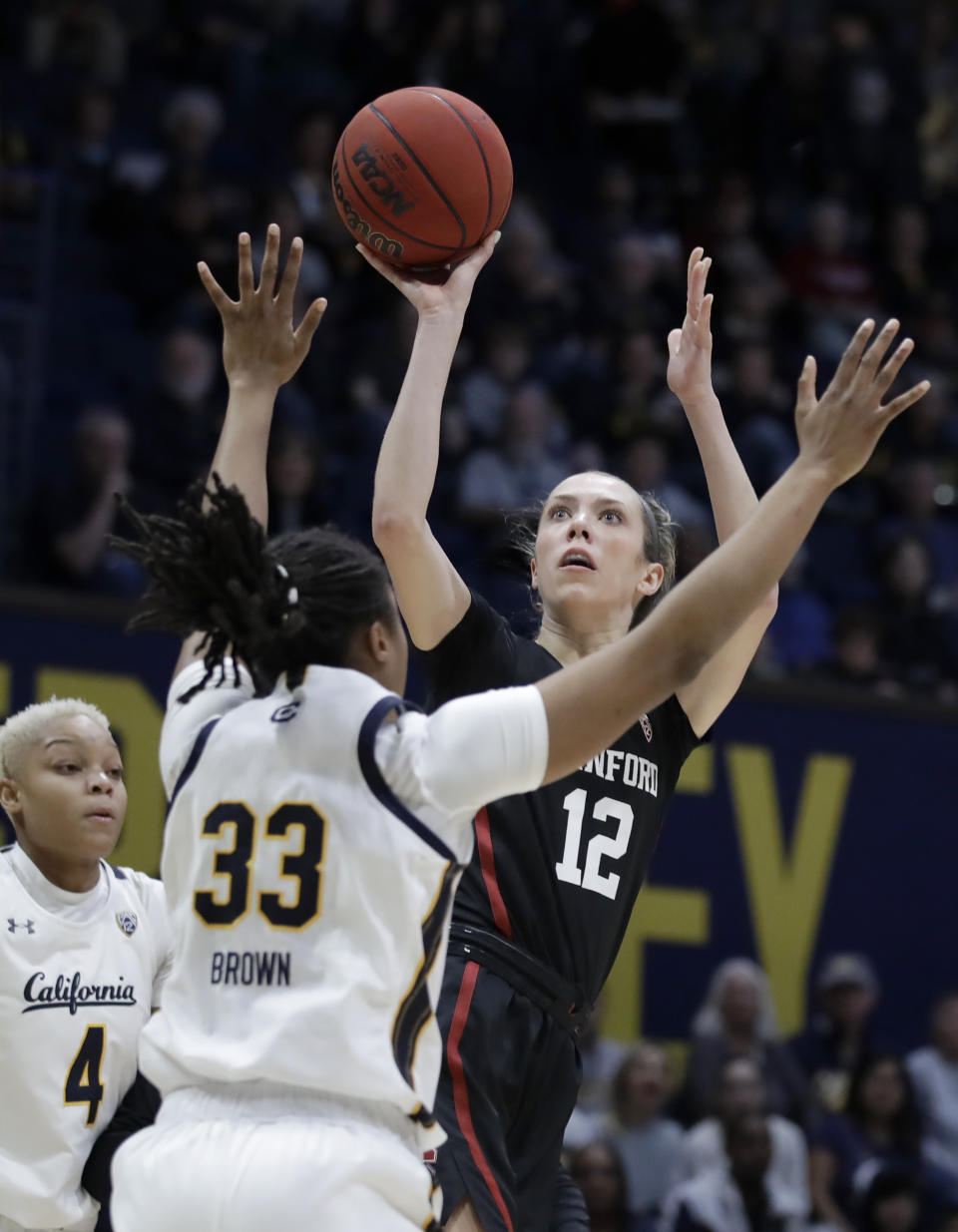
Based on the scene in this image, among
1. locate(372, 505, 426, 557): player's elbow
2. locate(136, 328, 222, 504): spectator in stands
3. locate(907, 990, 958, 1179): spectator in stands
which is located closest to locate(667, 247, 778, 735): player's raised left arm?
locate(372, 505, 426, 557): player's elbow

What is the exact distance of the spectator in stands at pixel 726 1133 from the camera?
860 centimetres

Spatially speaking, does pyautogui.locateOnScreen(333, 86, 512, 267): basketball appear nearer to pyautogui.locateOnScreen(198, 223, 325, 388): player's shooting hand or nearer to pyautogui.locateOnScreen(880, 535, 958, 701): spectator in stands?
pyautogui.locateOnScreen(198, 223, 325, 388): player's shooting hand

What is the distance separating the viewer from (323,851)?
9.60ft

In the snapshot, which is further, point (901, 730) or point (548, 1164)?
point (901, 730)

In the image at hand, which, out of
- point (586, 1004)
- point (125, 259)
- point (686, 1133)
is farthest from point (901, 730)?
point (586, 1004)

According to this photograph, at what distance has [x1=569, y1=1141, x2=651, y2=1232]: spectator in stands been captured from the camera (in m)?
8.14

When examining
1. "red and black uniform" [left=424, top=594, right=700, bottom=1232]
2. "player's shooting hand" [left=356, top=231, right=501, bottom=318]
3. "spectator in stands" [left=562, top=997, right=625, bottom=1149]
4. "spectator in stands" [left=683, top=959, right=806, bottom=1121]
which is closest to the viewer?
"player's shooting hand" [left=356, top=231, right=501, bottom=318]

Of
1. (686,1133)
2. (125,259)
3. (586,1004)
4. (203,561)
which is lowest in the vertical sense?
(686,1133)

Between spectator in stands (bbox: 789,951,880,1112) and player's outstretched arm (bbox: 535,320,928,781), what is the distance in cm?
674

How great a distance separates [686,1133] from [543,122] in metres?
7.46

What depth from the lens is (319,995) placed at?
2.87 meters

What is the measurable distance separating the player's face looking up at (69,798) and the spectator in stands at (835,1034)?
5594mm

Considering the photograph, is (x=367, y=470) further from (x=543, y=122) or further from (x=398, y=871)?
(x=398, y=871)

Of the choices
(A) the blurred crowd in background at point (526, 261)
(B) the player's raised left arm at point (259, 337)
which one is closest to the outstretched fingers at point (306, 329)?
(B) the player's raised left arm at point (259, 337)
